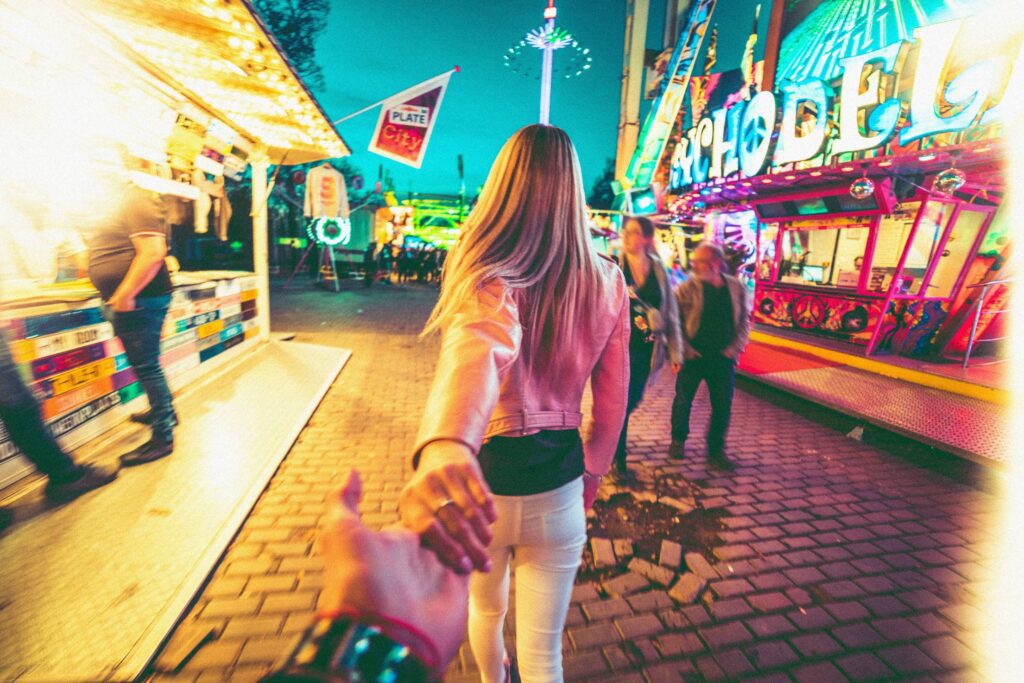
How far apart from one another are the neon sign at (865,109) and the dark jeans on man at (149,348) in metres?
9.10

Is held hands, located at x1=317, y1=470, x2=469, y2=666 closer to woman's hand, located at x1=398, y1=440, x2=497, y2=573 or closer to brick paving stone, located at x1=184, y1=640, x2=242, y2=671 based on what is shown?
woman's hand, located at x1=398, y1=440, x2=497, y2=573

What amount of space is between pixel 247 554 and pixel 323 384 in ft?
12.0

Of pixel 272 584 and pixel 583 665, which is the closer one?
pixel 583 665

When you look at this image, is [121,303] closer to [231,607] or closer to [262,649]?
[231,607]

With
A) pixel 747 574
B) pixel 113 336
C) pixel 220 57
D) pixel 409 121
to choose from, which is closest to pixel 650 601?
pixel 747 574

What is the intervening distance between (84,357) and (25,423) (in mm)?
1207

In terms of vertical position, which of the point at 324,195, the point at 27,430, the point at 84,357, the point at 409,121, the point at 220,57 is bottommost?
the point at 27,430

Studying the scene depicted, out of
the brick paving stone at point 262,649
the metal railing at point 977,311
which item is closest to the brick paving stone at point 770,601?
the brick paving stone at point 262,649

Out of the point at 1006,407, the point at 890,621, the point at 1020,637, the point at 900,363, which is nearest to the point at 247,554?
the point at 890,621

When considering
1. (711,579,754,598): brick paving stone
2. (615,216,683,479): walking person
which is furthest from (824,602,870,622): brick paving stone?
(615,216,683,479): walking person

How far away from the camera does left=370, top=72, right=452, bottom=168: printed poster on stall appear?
8414 mm

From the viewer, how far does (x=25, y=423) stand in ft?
9.69

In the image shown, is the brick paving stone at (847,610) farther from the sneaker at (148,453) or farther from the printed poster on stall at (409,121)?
the printed poster on stall at (409,121)

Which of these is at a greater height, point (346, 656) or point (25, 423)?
point (346, 656)
